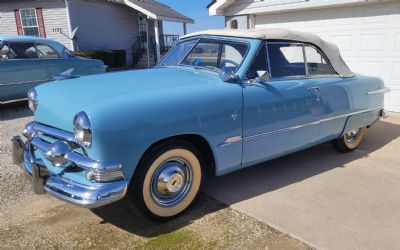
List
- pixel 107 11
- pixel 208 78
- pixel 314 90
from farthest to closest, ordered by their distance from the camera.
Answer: pixel 107 11
pixel 314 90
pixel 208 78

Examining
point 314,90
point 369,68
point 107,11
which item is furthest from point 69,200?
point 107,11

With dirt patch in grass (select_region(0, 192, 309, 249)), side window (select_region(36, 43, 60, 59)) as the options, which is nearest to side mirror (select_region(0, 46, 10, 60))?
side window (select_region(36, 43, 60, 59))

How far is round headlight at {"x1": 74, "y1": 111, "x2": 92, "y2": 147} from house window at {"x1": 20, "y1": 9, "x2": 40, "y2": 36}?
15947mm

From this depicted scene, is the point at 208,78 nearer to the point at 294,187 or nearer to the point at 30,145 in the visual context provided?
the point at 294,187

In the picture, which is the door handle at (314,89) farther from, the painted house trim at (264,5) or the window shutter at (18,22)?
the window shutter at (18,22)

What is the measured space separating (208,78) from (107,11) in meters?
16.3

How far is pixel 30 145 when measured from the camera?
343 centimetres

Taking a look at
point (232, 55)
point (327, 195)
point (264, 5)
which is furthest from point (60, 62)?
point (327, 195)

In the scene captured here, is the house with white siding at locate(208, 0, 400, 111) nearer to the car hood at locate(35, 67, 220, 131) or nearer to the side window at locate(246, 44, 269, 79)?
the side window at locate(246, 44, 269, 79)

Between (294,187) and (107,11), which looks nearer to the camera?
(294,187)

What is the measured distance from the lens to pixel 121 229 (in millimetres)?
3189

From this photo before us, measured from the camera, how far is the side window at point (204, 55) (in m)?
4.13

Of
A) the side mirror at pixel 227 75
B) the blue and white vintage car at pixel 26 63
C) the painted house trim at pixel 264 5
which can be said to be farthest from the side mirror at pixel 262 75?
the blue and white vintage car at pixel 26 63

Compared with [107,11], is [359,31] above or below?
below
